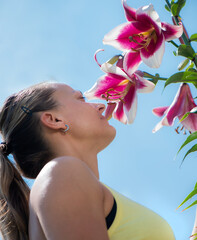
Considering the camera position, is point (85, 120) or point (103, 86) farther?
point (85, 120)

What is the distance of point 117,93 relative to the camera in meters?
1.14

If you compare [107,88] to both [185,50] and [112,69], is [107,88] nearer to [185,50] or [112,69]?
[112,69]

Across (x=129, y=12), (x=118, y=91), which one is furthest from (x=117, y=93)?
(x=129, y=12)

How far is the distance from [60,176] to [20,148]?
511 mm

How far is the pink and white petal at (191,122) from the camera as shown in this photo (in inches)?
40.9

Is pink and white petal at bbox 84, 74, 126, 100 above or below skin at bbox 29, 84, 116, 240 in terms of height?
above

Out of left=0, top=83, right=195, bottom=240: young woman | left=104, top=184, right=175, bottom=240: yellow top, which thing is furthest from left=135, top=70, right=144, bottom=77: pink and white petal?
left=104, top=184, right=175, bottom=240: yellow top

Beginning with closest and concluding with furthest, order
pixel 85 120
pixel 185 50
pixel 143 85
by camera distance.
→ pixel 185 50 < pixel 143 85 < pixel 85 120

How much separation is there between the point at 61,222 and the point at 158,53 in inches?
17.4

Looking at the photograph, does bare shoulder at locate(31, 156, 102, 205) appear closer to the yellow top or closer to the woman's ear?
the yellow top

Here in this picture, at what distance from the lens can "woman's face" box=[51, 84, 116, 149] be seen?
4.42 feet

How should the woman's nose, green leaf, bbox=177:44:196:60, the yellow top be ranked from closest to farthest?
green leaf, bbox=177:44:196:60
the yellow top
the woman's nose

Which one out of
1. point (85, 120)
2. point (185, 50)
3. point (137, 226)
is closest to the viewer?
point (185, 50)

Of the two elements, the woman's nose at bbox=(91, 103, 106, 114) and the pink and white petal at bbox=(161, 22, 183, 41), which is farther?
the woman's nose at bbox=(91, 103, 106, 114)
